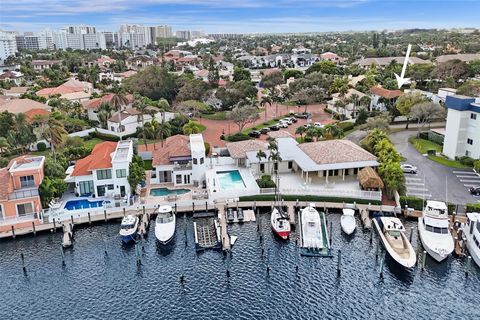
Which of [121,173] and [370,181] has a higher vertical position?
[121,173]

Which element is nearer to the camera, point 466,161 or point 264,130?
point 466,161

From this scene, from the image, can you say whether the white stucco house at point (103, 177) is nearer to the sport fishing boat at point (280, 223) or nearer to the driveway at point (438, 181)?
the sport fishing boat at point (280, 223)

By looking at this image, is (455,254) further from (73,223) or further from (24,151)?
(24,151)

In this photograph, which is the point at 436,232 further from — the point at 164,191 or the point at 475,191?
the point at 164,191

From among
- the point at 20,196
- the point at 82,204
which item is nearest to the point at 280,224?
the point at 82,204

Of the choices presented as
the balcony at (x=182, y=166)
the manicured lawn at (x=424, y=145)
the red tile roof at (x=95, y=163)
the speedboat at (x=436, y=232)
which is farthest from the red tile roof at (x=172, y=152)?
the manicured lawn at (x=424, y=145)
